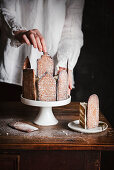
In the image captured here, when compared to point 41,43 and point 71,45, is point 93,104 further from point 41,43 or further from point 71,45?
point 71,45

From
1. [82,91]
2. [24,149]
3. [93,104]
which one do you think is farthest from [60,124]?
[82,91]

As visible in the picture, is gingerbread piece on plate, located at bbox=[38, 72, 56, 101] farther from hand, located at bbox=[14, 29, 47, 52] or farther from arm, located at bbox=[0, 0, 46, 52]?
arm, located at bbox=[0, 0, 46, 52]

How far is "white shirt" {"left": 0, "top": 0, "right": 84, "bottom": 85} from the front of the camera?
2.34 metres

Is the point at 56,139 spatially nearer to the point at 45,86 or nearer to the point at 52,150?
the point at 52,150

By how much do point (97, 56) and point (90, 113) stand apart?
1.00m

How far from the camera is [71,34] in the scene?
7.90ft

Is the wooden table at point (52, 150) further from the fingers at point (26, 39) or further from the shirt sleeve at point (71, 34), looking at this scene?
the shirt sleeve at point (71, 34)

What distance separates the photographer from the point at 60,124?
1.65 metres

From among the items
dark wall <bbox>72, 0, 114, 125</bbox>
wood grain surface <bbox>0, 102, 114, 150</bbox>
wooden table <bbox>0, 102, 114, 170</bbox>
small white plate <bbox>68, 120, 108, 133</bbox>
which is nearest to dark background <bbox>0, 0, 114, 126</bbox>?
dark wall <bbox>72, 0, 114, 125</bbox>

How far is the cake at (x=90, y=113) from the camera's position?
1.50 m

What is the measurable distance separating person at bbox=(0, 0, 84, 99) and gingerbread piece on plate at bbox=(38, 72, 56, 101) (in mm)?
788

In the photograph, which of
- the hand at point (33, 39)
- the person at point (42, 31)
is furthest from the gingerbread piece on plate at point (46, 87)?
the person at point (42, 31)

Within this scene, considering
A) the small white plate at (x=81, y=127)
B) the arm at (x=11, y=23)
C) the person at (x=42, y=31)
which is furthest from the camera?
the person at (x=42, y=31)

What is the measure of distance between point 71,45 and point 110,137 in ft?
3.74
